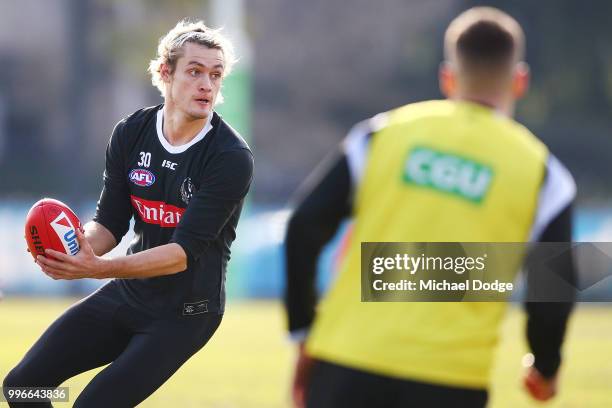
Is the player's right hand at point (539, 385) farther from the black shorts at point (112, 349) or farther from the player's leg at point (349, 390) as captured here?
the black shorts at point (112, 349)

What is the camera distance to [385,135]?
11.8 ft

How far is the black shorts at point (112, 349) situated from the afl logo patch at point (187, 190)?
1.70ft

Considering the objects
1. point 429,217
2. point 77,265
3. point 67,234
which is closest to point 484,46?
point 429,217

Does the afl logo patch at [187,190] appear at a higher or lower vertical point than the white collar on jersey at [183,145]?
lower

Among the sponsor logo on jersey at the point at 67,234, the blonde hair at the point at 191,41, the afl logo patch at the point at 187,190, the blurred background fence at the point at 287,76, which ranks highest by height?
the blurred background fence at the point at 287,76

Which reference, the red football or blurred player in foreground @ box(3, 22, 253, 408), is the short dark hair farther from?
the red football

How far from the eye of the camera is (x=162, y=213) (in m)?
5.36

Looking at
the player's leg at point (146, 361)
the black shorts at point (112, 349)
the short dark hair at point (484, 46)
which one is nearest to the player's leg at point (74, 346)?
the black shorts at point (112, 349)

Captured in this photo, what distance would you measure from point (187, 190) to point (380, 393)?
208cm

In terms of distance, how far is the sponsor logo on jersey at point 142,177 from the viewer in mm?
5402

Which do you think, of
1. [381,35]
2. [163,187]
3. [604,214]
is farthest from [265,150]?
[163,187]

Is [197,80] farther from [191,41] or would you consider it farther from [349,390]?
[349,390]

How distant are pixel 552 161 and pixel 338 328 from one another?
0.84 meters

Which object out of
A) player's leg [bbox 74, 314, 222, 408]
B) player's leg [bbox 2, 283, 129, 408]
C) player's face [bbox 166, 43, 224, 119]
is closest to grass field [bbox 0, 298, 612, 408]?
player's leg [bbox 2, 283, 129, 408]
